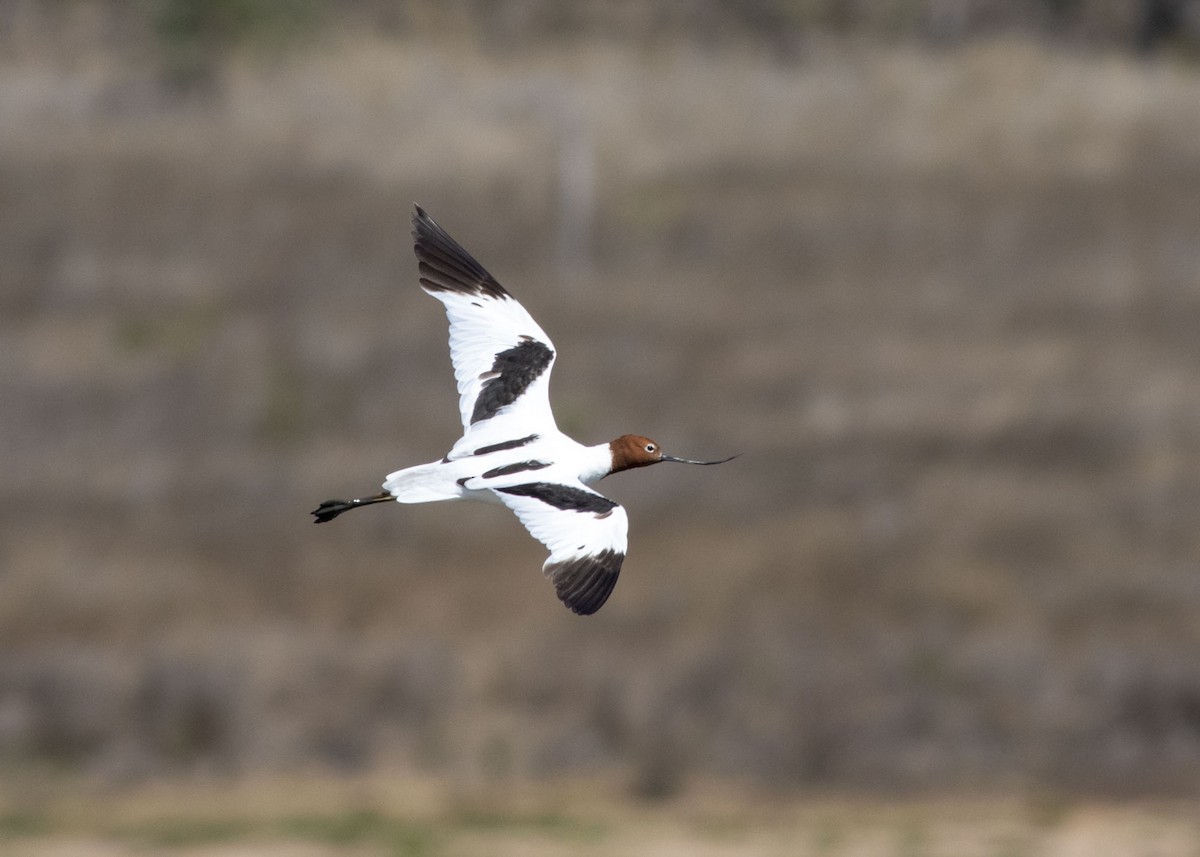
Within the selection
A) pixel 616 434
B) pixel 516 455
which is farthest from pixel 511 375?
pixel 616 434

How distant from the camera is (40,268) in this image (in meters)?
44.7

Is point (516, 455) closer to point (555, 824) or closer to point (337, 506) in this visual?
point (337, 506)

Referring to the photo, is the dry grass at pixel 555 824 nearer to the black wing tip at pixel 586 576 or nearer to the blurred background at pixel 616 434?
the blurred background at pixel 616 434

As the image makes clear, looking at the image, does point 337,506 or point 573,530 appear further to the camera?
point 337,506

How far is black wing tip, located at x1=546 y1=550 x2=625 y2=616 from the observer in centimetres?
727

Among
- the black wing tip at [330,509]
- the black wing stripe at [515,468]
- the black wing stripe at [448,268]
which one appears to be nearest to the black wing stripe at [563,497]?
the black wing stripe at [515,468]

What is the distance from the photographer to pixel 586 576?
293 inches

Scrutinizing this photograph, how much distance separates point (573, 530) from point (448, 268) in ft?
7.52

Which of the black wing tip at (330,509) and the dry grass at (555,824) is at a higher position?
the dry grass at (555,824)

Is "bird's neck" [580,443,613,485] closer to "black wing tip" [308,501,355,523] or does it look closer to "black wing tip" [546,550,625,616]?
"black wing tip" [546,550,625,616]

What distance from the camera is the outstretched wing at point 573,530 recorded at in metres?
7.41

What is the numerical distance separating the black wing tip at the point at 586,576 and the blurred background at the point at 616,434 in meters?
24.9

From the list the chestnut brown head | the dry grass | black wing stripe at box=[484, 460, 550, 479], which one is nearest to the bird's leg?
black wing stripe at box=[484, 460, 550, 479]

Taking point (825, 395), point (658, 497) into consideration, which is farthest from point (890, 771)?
point (825, 395)
